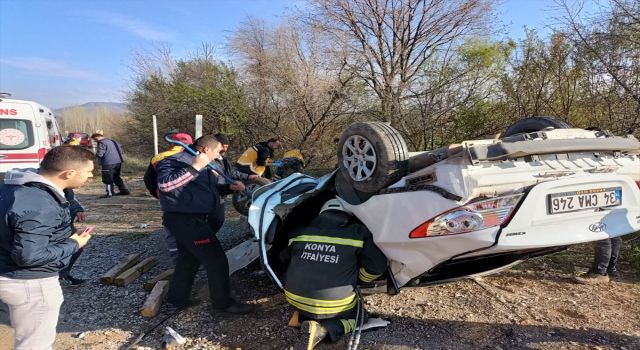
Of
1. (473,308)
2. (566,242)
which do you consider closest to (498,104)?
Result: (473,308)

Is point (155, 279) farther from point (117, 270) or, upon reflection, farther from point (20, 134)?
point (20, 134)

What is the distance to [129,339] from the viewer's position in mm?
3230

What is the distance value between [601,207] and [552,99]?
249 inches

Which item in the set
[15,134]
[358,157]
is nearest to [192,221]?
[358,157]

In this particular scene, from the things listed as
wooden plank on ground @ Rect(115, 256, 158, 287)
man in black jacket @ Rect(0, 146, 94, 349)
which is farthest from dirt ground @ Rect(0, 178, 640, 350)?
man in black jacket @ Rect(0, 146, 94, 349)

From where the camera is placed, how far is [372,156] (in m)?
3.03

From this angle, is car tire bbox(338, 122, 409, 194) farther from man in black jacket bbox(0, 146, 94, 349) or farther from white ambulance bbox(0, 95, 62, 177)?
white ambulance bbox(0, 95, 62, 177)

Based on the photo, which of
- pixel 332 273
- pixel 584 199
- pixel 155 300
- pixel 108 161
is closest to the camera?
pixel 584 199

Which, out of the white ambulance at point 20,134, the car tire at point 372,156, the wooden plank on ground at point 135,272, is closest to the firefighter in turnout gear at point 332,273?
the car tire at point 372,156

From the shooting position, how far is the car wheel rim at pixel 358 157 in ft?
10.00

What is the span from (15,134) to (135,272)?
23.3 ft

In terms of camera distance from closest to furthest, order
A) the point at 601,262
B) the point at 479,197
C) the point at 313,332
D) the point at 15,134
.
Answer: the point at 479,197 → the point at 313,332 → the point at 601,262 → the point at 15,134

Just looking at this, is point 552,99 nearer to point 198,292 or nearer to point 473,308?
point 473,308

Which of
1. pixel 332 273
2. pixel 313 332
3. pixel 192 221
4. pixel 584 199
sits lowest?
pixel 313 332
